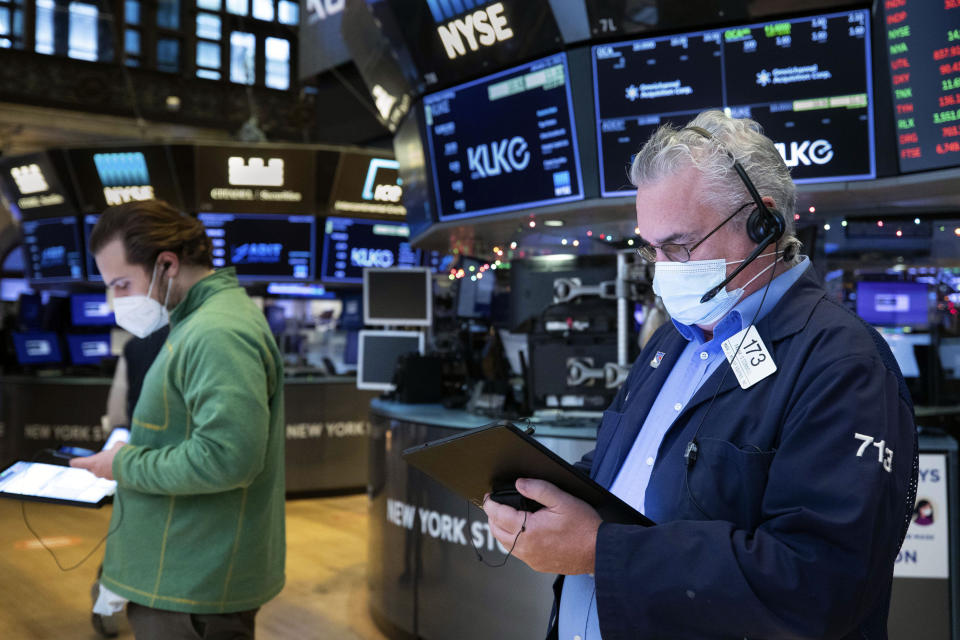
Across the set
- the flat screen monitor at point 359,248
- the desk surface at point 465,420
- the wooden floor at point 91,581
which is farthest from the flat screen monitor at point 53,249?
the desk surface at point 465,420

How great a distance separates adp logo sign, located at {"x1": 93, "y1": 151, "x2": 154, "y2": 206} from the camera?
7801 mm

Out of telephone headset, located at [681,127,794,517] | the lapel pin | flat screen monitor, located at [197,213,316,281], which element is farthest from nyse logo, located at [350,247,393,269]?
telephone headset, located at [681,127,794,517]

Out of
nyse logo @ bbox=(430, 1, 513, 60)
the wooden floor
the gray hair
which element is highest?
nyse logo @ bbox=(430, 1, 513, 60)

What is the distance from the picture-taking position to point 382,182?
8.02m

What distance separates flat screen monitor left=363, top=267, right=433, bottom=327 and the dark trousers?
3.37 meters

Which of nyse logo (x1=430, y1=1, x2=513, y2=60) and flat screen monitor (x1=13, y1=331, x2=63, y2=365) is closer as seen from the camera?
nyse logo (x1=430, y1=1, x2=513, y2=60)

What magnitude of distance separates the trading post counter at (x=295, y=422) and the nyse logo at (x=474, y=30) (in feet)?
13.7

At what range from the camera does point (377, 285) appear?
208 inches

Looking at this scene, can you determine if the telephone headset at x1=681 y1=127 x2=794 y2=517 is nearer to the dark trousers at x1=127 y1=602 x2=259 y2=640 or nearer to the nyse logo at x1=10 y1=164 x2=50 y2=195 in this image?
the dark trousers at x1=127 y1=602 x2=259 y2=640

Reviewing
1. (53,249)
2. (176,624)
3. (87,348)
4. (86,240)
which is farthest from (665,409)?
(87,348)

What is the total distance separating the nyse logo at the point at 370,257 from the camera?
26.4 ft

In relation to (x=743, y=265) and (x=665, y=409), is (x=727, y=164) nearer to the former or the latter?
(x=743, y=265)

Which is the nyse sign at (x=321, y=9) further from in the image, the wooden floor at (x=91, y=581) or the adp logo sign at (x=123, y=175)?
the wooden floor at (x=91, y=581)

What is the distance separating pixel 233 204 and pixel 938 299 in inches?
223
